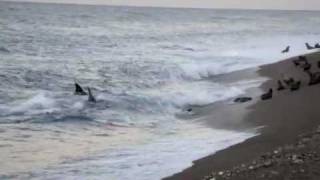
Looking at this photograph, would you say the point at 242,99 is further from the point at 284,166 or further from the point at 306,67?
the point at 284,166

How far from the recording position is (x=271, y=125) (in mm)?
14758

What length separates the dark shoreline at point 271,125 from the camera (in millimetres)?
11042

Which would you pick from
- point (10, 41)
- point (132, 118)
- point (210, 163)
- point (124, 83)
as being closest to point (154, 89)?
point (124, 83)

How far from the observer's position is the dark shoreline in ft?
36.2

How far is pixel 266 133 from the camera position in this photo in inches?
541

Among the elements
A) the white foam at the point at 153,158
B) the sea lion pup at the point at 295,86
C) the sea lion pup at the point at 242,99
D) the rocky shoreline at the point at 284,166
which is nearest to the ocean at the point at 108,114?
the white foam at the point at 153,158

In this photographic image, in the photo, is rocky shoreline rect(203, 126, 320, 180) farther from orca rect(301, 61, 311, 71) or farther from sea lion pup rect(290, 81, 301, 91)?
orca rect(301, 61, 311, 71)

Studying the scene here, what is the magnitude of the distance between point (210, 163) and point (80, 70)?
2103cm

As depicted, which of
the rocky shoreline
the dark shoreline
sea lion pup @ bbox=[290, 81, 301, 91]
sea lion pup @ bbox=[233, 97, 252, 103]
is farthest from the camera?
sea lion pup @ bbox=[290, 81, 301, 91]

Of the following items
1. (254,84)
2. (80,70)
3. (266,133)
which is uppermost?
(266,133)

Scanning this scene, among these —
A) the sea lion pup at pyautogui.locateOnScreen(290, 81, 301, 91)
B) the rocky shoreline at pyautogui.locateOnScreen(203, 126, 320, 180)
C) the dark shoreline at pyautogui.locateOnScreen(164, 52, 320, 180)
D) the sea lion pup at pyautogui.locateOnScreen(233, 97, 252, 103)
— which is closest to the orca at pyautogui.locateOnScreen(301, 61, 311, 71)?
the dark shoreline at pyautogui.locateOnScreen(164, 52, 320, 180)

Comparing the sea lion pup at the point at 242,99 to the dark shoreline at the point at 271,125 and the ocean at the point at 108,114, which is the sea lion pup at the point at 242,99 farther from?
the ocean at the point at 108,114

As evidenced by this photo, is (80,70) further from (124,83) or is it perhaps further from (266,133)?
(266,133)

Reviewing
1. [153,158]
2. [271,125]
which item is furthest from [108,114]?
[153,158]
